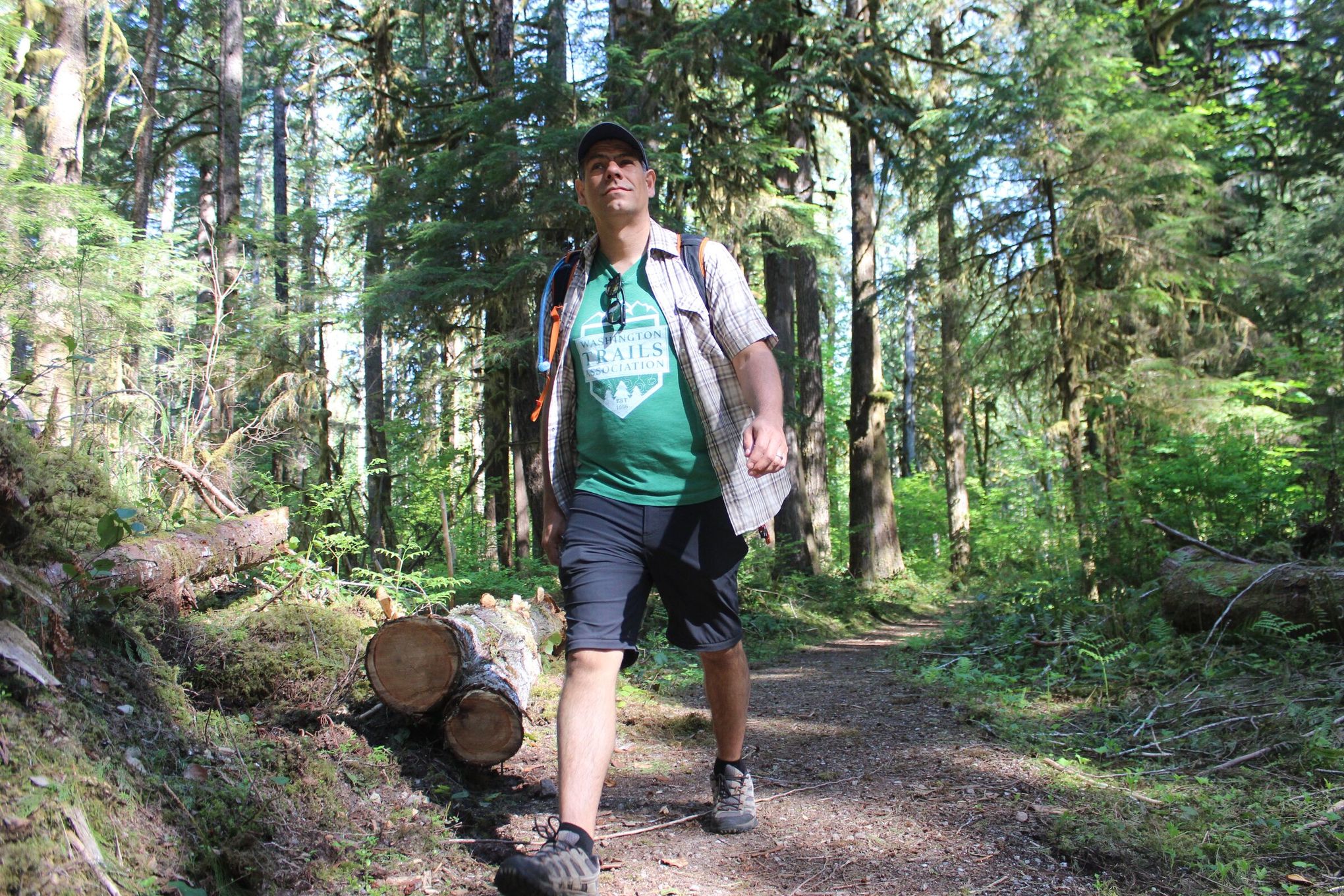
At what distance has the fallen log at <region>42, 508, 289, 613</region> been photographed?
4.02m

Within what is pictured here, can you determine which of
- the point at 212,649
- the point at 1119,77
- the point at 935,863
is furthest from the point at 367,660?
the point at 1119,77

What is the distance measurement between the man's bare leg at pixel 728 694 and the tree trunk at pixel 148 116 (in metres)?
14.5

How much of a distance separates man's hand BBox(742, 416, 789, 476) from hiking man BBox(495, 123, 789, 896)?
16 mm

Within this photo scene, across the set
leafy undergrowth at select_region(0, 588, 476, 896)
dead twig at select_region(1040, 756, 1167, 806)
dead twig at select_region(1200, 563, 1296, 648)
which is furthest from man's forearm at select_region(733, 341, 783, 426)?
dead twig at select_region(1200, 563, 1296, 648)

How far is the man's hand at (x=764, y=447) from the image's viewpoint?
8.96 feet

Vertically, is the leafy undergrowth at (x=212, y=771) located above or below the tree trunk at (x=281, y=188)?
below

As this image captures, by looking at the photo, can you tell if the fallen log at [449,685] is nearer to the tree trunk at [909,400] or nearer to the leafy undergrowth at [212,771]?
the leafy undergrowth at [212,771]

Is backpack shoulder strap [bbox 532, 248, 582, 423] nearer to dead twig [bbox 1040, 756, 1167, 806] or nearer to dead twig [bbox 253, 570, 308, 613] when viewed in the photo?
dead twig [bbox 253, 570, 308, 613]

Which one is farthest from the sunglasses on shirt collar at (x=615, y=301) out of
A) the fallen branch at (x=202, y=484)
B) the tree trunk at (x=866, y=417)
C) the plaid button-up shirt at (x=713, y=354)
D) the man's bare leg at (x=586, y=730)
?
the tree trunk at (x=866, y=417)

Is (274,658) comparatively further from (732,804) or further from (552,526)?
(732,804)

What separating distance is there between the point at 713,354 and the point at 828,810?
1941mm

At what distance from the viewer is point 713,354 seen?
3082 millimetres

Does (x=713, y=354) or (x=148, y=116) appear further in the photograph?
(x=148, y=116)

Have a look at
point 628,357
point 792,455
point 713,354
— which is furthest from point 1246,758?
point 792,455
